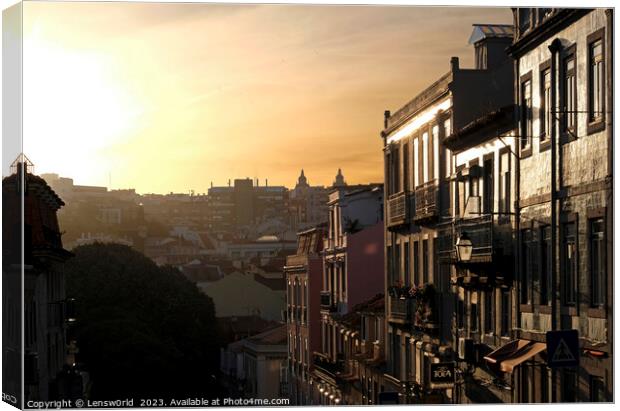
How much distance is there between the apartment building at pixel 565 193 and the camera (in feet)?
86.9

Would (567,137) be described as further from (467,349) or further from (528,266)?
(467,349)

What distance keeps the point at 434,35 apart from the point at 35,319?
7.41 meters

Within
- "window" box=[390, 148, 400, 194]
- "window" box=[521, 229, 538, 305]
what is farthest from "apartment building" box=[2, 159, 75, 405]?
"window" box=[521, 229, 538, 305]

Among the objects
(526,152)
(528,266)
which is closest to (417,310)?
(528,266)

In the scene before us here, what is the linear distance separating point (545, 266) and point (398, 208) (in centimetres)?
512

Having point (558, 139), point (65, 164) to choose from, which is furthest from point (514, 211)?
point (65, 164)

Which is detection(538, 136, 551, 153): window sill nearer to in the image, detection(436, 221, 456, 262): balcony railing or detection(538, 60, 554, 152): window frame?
detection(538, 60, 554, 152): window frame

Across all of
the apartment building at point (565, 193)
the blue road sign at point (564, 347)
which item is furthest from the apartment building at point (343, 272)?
the blue road sign at point (564, 347)

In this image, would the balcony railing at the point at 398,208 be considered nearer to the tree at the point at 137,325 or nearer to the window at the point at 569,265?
the tree at the point at 137,325

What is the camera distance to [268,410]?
28.0 metres

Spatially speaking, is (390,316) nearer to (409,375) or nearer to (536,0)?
(409,375)

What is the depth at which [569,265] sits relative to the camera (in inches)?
1088

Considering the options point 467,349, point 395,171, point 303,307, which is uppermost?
point 395,171

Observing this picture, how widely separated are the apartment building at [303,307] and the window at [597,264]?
5.31 meters
